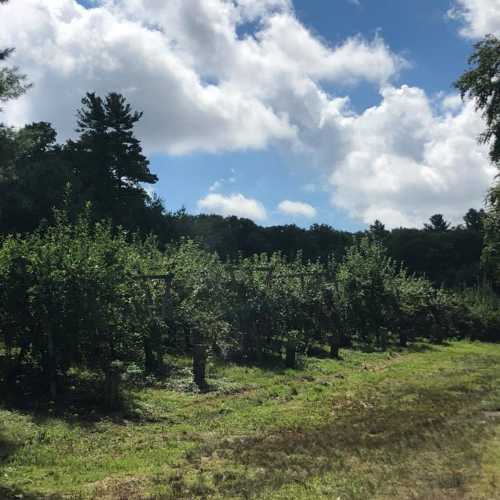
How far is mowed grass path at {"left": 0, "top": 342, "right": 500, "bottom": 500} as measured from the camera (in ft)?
18.6

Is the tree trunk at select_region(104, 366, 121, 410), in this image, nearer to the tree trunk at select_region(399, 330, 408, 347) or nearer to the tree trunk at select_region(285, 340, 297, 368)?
the tree trunk at select_region(285, 340, 297, 368)

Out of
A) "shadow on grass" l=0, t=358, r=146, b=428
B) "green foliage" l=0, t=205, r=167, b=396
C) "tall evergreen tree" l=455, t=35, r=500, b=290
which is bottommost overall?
"shadow on grass" l=0, t=358, r=146, b=428

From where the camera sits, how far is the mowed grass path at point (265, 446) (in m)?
5.68

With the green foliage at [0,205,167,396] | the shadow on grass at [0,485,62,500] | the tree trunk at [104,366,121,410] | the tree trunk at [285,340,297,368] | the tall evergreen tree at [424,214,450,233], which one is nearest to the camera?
the shadow on grass at [0,485,62,500]

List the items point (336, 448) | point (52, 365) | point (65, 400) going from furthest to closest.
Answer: point (52, 365) → point (65, 400) → point (336, 448)

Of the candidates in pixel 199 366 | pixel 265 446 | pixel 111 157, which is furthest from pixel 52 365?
pixel 111 157

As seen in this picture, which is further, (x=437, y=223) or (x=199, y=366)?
(x=437, y=223)

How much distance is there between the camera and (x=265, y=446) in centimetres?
730

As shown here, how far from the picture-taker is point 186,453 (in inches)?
272

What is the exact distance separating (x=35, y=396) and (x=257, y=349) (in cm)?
766

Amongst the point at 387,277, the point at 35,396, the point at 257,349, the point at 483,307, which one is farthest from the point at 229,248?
the point at 35,396

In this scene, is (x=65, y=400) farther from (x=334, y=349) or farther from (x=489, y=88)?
(x=489, y=88)

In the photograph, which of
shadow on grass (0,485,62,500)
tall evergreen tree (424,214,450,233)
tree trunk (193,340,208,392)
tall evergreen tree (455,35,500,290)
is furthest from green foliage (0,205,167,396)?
tall evergreen tree (424,214,450,233)

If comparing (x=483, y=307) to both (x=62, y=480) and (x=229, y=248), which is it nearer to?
(x=229, y=248)
